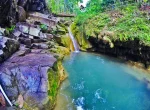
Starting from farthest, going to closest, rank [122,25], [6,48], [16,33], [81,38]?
1. [81,38]
2. [122,25]
3. [16,33]
4. [6,48]

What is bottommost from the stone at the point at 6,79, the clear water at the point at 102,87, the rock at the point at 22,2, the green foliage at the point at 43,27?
the clear water at the point at 102,87

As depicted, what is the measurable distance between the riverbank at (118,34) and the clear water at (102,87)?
4.46ft

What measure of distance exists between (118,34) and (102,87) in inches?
257

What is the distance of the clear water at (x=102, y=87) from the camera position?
36.2 ft

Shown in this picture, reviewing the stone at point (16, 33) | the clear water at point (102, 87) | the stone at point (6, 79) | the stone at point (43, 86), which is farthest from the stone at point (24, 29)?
the stone at point (43, 86)

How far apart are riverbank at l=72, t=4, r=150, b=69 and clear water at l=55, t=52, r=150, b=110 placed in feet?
4.46

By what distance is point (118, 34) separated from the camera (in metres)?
18.3

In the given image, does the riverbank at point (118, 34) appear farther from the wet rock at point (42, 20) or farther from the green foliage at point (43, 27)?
the green foliage at point (43, 27)

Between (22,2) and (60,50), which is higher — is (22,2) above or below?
above

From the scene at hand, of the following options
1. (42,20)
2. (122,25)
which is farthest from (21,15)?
(122,25)

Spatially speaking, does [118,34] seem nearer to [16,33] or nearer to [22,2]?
[16,33]

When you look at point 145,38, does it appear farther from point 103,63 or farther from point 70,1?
point 70,1

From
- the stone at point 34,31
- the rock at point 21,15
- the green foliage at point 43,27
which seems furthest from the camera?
the rock at point 21,15

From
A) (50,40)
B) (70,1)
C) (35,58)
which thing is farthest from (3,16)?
(70,1)
